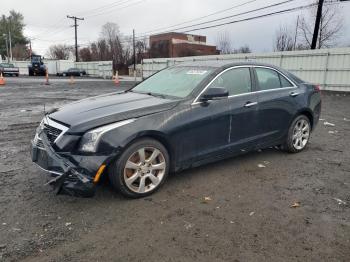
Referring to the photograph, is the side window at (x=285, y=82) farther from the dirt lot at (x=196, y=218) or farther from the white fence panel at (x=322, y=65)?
the white fence panel at (x=322, y=65)

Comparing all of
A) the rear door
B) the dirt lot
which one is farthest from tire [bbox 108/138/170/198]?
the rear door

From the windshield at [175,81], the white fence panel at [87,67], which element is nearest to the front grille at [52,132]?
the windshield at [175,81]

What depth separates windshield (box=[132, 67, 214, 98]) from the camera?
4.38 metres

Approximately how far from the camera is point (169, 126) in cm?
383

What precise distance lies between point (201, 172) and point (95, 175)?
5.98 feet

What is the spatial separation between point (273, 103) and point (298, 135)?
1.00 m

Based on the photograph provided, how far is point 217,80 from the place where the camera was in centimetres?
Answer: 446

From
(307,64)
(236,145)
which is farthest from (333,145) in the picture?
(307,64)

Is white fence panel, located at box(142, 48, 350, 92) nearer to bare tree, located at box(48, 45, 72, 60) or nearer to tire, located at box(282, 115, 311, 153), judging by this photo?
tire, located at box(282, 115, 311, 153)

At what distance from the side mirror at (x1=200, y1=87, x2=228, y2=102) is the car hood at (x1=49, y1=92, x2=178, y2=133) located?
17.0 inches

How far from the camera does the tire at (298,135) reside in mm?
5445

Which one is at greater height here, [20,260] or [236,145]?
[236,145]

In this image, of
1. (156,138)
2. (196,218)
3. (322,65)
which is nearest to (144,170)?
(156,138)

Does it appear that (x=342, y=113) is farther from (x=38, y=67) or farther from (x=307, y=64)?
(x=38, y=67)
